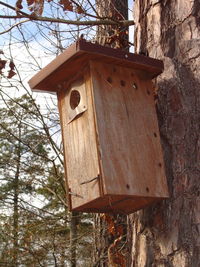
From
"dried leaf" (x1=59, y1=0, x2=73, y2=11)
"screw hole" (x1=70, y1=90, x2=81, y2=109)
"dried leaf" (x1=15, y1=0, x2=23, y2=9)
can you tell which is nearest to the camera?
"screw hole" (x1=70, y1=90, x2=81, y2=109)

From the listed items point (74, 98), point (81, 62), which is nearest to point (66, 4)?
point (74, 98)

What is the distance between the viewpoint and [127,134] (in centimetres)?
243

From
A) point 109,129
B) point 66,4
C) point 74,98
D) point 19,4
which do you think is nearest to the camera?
point 109,129

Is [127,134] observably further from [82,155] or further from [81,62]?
[81,62]

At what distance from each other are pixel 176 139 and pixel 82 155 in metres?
0.44

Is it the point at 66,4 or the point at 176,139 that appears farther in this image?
the point at 66,4

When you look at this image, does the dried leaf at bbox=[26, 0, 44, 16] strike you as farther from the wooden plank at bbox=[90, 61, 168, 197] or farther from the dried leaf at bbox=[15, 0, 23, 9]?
the wooden plank at bbox=[90, 61, 168, 197]

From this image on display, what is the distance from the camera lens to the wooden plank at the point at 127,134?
230 centimetres

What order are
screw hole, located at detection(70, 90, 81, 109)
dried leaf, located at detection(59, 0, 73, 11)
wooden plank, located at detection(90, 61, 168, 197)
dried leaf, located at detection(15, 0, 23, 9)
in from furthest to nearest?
dried leaf, located at detection(59, 0, 73, 11)
dried leaf, located at detection(15, 0, 23, 9)
screw hole, located at detection(70, 90, 81, 109)
wooden plank, located at detection(90, 61, 168, 197)

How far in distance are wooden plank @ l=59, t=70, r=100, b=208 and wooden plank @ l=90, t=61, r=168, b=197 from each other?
5cm

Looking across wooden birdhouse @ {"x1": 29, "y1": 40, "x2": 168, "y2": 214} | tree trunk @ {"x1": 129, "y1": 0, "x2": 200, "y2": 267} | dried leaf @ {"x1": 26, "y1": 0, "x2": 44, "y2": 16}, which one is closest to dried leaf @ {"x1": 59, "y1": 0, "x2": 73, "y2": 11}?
dried leaf @ {"x1": 26, "y1": 0, "x2": 44, "y2": 16}

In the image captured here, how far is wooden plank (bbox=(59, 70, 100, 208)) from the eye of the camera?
7.64ft

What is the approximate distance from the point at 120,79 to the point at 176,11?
465 millimetres

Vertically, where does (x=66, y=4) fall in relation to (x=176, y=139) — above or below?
above
